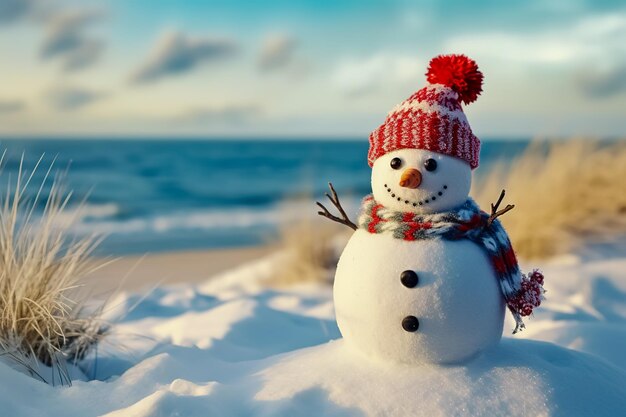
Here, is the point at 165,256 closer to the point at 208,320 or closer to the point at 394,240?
the point at 208,320

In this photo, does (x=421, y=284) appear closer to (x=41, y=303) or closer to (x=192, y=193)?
(x=41, y=303)

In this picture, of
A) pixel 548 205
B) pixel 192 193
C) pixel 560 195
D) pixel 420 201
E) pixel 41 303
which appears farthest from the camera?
pixel 192 193

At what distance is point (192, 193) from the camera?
73.7 ft

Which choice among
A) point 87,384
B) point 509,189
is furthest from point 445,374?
point 509,189

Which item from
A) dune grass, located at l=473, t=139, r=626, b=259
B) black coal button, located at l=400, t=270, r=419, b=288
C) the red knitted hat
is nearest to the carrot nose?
the red knitted hat

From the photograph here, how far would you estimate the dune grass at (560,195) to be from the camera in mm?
7020

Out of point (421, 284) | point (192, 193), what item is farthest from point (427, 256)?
point (192, 193)

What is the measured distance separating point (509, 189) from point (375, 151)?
538cm

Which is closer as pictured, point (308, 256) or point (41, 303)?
point (41, 303)

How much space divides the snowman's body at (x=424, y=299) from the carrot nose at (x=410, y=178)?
7.8 inches

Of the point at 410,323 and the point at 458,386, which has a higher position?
the point at 410,323

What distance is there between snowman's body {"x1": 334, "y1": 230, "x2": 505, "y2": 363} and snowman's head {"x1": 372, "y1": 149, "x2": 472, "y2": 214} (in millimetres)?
132

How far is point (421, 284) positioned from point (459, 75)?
2.60ft

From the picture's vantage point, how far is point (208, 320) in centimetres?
420
